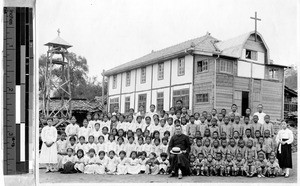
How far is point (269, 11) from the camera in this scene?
16.2ft

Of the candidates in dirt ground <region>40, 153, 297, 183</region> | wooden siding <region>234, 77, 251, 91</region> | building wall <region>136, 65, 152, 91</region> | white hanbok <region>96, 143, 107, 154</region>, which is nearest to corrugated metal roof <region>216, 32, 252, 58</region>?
wooden siding <region>234, 77, 251, 91</region>

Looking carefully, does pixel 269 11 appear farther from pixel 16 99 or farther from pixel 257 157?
pixel 16 99

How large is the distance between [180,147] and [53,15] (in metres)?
2.65

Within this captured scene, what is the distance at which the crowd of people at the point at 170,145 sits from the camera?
5258 millimetres

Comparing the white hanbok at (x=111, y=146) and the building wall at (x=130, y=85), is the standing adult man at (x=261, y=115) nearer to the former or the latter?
the white hanbok at (x=111, y=146)

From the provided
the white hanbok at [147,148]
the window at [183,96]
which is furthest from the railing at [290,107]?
the white hanbok at [147,148]

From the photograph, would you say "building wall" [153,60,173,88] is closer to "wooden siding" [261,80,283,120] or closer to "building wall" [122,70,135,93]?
"building wall" [122,70,135,93]

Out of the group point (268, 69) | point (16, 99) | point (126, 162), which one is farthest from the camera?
point (268, 69)

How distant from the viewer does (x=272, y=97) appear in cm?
669

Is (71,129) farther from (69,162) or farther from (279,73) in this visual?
(279,73)

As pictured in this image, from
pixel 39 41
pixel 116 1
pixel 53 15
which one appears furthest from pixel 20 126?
pixel 116 1

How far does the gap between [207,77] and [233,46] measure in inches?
33.8

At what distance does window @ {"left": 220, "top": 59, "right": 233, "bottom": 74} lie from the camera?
646 cm

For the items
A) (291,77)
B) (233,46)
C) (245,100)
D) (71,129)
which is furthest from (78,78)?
(291,77)
